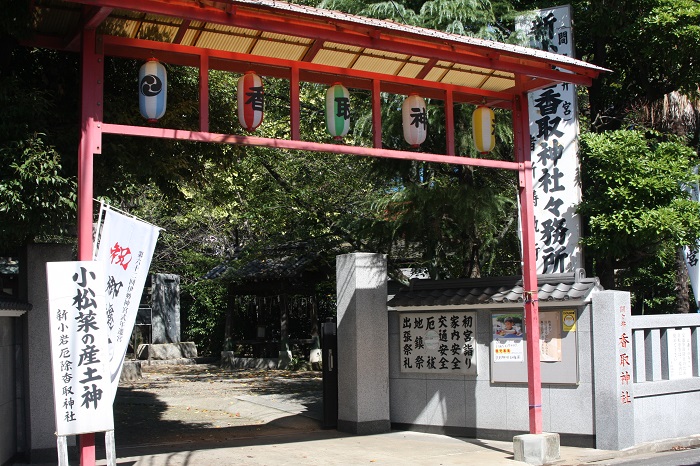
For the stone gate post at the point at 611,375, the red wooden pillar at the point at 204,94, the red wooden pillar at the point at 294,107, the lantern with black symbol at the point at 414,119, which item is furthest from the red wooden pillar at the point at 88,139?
the stone gate post at the point at 611,375

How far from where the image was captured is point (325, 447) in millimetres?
11469

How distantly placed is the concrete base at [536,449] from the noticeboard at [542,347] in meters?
1.12

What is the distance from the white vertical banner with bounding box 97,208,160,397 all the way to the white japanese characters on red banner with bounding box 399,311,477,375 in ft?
19.2

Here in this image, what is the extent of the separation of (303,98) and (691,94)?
30.2ft

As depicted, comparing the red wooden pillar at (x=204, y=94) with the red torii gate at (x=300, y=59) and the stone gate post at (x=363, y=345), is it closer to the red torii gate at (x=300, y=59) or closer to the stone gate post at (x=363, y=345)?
the red torii gate at (x=300, y=59)

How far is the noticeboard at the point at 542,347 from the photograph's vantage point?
11281 mm

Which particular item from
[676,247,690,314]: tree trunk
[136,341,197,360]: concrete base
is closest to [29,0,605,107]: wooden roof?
[676,247,690,314]: tree trunk

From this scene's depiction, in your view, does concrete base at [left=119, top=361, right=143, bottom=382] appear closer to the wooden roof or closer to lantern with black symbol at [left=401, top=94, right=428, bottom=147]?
the wooden roof

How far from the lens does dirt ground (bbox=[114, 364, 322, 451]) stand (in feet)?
43.1

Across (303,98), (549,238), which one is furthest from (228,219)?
(549,238)

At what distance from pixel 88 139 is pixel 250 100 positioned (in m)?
2.06

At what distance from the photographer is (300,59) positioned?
400 inches

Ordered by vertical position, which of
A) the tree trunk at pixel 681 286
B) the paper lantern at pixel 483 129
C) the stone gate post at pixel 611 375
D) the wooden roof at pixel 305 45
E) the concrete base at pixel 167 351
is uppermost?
the wooden roof at pixel 305 45

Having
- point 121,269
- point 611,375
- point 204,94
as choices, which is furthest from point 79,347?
point 611,375
